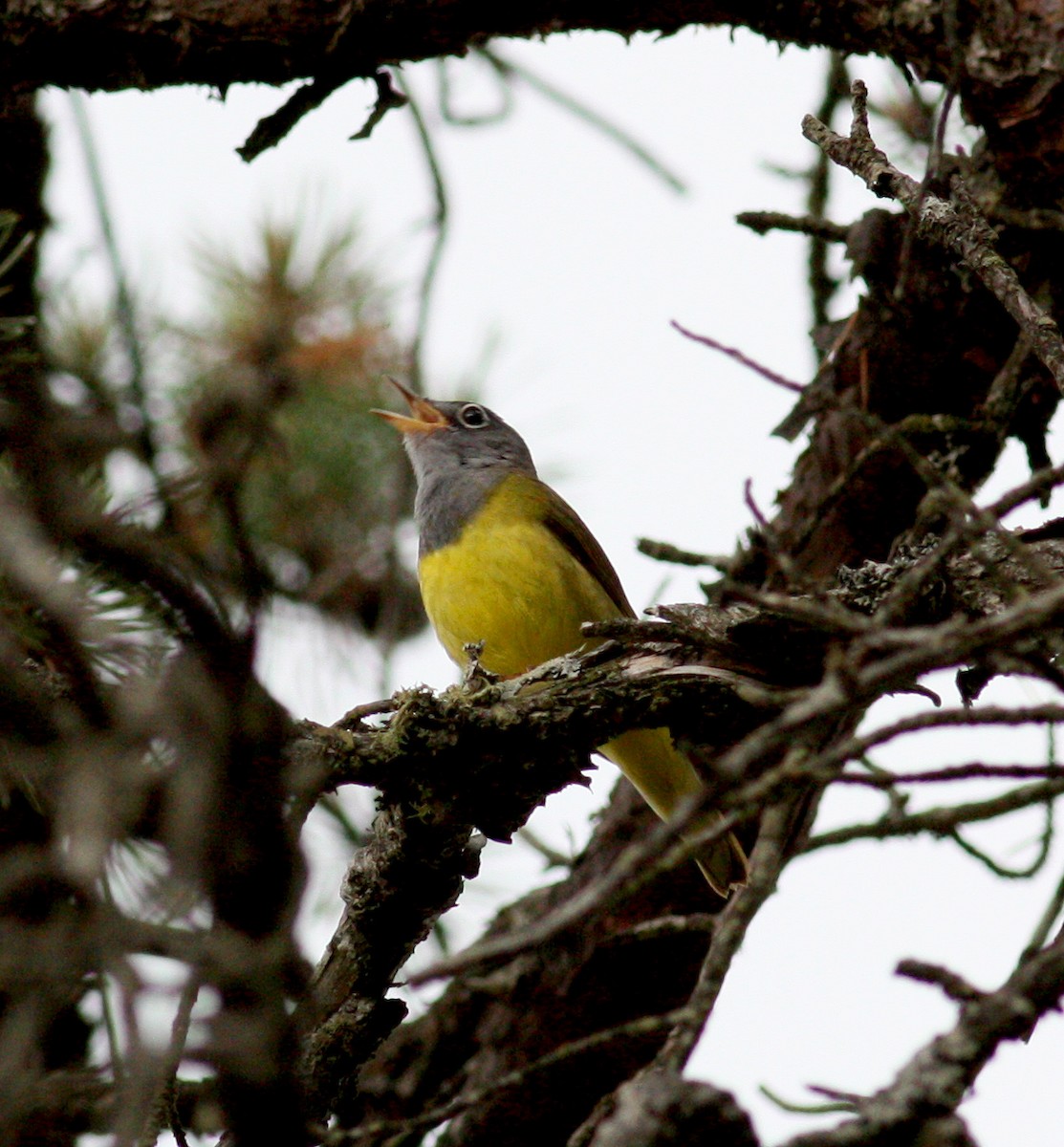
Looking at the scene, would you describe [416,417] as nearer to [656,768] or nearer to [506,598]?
[506,598]

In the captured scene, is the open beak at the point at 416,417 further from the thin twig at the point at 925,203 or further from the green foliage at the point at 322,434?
the thin twig at the point at 925,203

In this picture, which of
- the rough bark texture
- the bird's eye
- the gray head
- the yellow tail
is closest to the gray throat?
the gray head

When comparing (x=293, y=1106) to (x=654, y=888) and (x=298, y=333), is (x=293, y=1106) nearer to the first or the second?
(x=654, y=888)

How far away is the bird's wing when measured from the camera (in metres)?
6.27

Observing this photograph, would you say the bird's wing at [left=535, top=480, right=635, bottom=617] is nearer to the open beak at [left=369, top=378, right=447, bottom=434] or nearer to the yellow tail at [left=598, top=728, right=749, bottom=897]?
the open beak at [left=369, top=378, right=447, bottom=434]

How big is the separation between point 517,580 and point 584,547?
67 cm

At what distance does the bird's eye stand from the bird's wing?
88cm

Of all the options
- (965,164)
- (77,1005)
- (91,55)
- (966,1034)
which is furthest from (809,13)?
(77,1005)

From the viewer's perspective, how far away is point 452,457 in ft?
22.9

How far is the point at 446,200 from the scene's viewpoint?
5.36 metres

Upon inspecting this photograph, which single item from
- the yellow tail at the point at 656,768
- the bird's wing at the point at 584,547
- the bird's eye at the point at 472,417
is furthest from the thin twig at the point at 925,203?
the bird's eye at the point at 472,417

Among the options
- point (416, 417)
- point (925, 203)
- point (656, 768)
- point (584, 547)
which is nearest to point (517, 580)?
point (584, 547)

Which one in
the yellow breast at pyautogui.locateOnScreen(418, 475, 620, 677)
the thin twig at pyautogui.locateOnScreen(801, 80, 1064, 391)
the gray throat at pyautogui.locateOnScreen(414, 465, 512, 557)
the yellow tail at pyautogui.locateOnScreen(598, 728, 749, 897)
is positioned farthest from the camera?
the gray throat at pyautogui.locateOnScreen(414, 465, 512, 557)

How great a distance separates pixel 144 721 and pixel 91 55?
3319 millimetres
